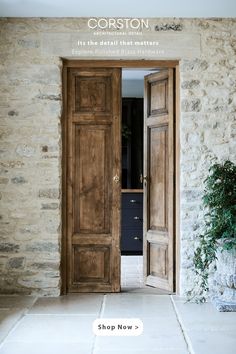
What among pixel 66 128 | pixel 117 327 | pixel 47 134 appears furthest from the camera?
pixel 66 128

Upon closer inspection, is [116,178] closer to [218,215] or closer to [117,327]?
[218,215]

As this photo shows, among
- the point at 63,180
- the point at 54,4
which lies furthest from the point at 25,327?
the point at 54,4

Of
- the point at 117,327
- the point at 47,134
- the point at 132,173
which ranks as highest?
the point at 47,134

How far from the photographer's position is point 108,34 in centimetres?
494

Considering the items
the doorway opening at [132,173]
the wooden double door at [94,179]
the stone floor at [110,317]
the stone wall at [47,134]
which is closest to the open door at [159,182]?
the wooden double door at [94,179]

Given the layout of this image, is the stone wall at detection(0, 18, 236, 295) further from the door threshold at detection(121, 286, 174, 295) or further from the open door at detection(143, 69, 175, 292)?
the door threshold at detection(121, 286, 174, 295)

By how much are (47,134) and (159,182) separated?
1.34 meters

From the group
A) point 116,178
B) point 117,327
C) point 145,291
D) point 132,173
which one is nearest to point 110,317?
point 117,327

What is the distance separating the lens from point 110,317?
4184 millimetres

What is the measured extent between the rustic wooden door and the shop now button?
1.03m

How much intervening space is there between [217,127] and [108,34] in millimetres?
1493

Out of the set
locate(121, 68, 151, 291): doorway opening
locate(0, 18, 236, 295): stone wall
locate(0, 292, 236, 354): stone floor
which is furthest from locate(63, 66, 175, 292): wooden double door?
locate(121, 68, 151, 291): doorway opening

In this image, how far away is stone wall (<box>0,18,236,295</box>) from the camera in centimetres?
492

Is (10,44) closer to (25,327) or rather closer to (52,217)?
(52,217)
